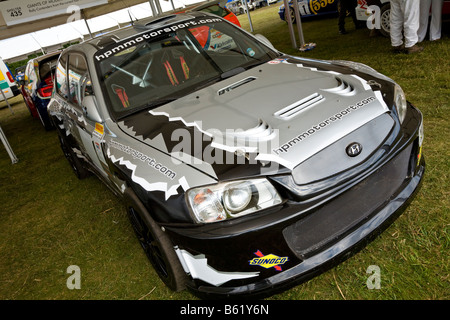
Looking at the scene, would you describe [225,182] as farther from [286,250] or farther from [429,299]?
[429,299]

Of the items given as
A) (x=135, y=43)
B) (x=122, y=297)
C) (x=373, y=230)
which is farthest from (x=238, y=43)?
(x=122, y=297)

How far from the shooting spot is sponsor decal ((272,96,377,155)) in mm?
1631

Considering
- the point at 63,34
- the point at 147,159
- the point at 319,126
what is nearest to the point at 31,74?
the point at 147,159

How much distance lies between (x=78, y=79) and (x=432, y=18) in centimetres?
517

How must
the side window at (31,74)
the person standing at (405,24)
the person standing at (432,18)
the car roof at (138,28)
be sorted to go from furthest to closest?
the side window at (31,74), the person standing at (432,18), the person standing at (405,24), the car roof at (138,28)

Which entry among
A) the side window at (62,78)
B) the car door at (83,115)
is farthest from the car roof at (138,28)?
the side window at (62,78)

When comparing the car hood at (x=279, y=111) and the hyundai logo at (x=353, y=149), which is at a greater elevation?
the car hood at (x=279, y=111)

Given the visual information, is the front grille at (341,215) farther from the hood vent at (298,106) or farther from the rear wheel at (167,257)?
the rear wheel at (167,257)

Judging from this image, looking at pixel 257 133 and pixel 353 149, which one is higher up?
pixel 257 133

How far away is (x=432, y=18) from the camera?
17.2 feet

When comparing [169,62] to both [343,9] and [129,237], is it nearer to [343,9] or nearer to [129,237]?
[129,237]

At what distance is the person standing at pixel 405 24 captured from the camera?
4.76 meters

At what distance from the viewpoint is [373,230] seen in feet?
5.59

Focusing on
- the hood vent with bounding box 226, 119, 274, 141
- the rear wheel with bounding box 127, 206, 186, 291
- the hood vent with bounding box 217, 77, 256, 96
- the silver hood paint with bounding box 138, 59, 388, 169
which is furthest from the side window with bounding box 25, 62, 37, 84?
the hood vent with bounding box 226, 119, 274, 141
